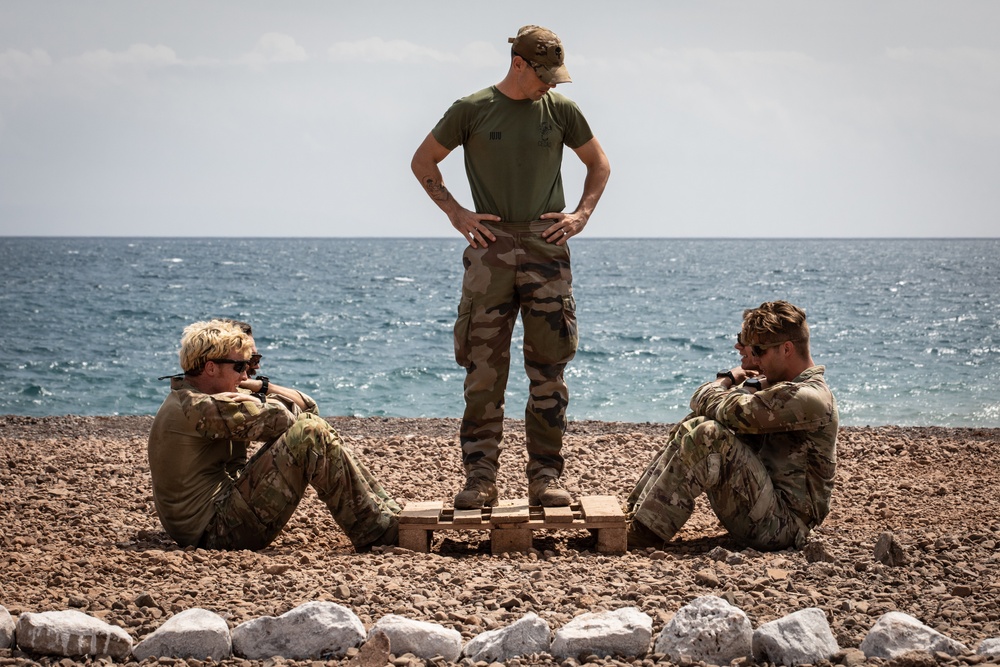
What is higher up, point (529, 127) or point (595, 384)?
point (529, 127)

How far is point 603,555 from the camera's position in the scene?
5.90m

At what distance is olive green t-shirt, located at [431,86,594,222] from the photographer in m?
6.15

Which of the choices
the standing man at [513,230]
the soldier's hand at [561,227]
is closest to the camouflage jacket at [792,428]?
the standing man at [513,230]

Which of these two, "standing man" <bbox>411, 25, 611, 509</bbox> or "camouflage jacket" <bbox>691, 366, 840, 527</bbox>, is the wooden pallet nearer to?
"standing man" <bbox>411, 25, 611, 509</bbox>

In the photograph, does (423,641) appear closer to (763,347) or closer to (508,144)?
(763,347)

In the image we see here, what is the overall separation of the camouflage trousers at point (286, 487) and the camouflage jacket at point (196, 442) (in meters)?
0.07

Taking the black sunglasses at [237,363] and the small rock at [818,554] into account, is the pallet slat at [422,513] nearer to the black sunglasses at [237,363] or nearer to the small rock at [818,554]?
the black sunglasses at [237,363]

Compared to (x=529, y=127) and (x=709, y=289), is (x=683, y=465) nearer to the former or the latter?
(x=529, y=127)

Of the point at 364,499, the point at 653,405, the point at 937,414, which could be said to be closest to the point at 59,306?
the point at 653,405

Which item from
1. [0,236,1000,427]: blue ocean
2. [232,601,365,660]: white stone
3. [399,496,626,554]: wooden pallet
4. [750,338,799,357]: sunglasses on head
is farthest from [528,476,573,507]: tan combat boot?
[0,236,1000,427]: blue ocean

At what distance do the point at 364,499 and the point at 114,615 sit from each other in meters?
1.81

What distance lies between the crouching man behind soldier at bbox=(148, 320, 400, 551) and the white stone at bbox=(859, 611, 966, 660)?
2.90 m

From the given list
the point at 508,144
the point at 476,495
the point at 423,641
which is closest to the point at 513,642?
the point at 423,641

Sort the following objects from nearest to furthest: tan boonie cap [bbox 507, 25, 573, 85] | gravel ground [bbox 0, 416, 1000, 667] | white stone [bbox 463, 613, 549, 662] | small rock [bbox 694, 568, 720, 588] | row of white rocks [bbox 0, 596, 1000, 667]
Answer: row of white rocks [bbox 0, 596, 1000, 667]
white stone [bbox 463, 613, 549, 662]
gravel ground [bbox 0, 416, 1000, 667]
small rock [bbox 694, 568, 720, 588]
tan boonie cap [bbox 507, 25, 573, 85]
